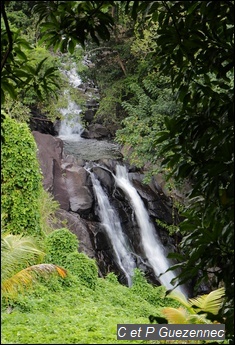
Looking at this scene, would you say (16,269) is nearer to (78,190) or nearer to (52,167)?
(52,167)

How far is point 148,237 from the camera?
13156mm

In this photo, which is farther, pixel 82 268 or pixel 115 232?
pixel 115 232

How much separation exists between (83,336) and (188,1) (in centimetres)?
293

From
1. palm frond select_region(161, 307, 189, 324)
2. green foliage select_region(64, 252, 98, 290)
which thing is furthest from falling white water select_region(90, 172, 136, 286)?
palm frond select_region(161, 307, 189, 324)

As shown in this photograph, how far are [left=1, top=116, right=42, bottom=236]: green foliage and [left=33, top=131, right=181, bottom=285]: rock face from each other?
10.5 ft

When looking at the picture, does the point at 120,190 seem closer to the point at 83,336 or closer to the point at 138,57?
the point at 138,57

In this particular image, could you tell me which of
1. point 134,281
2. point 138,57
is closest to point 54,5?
point 134,281

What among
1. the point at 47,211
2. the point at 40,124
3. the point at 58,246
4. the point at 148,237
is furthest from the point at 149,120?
the point at 40,124

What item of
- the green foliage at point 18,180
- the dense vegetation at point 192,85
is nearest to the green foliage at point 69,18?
the dense vegetation at point 192,85

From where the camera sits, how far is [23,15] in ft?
52.8

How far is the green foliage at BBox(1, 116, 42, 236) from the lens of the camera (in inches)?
309

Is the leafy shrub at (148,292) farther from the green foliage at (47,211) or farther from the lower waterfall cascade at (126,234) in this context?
the green foliage at (47,211)

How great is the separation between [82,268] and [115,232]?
4.17 metres

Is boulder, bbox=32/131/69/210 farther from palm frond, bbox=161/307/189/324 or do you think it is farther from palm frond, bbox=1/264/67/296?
palm frond, bbox=161/307/189/324
